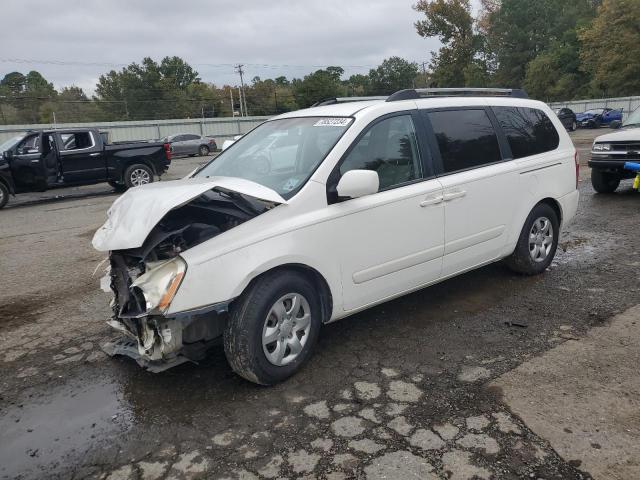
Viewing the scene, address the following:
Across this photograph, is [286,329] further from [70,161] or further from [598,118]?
[598,118]

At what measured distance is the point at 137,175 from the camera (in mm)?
14547

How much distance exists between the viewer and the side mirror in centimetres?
345

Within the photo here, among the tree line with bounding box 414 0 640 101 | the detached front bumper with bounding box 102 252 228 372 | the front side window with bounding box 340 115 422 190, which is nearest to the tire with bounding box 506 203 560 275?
the front side window with bounding box 340 115 422 190

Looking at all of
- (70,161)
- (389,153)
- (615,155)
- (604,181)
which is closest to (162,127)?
(70,161)

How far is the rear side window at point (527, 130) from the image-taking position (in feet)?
16.0

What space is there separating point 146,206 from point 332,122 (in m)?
1.55

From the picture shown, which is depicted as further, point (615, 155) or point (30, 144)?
point (30, 144)

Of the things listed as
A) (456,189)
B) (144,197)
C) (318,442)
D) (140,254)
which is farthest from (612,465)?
(144,197)

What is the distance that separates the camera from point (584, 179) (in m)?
12.1

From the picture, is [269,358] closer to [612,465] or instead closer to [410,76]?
[612,465]

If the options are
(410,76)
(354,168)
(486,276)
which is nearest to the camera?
(354,168)

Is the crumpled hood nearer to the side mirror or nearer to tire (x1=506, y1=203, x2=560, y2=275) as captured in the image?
the side mirror

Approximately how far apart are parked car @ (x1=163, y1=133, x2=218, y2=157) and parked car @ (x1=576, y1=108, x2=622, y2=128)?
25450 millimetres

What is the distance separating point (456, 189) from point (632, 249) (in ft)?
10.8
